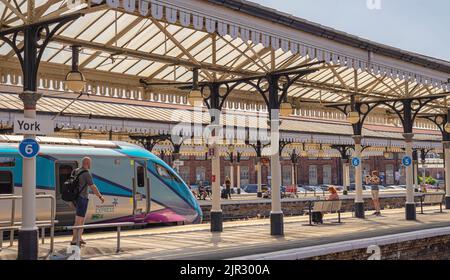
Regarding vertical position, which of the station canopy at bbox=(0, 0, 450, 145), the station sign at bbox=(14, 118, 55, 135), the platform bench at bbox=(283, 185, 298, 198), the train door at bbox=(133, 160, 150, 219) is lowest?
the platform bench at bbox=(283, 185, 298, 198)

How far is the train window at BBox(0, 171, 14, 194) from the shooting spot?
1625 cm

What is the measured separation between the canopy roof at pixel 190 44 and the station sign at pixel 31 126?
1.71 metres

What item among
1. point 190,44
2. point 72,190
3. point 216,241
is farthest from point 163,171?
point 72,190

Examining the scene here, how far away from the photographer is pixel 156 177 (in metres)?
19.9

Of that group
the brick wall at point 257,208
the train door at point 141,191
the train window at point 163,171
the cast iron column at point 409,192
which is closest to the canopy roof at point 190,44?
the cast iron column at point 409,192

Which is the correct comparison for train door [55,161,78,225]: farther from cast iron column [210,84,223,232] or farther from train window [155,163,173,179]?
cast iron column [210,84,223,232]

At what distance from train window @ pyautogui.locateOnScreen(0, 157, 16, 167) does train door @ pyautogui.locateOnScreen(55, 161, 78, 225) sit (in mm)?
1205

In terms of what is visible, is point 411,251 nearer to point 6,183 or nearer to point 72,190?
point 72,190

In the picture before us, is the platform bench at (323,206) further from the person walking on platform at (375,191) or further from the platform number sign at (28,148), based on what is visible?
the platform number sign at (28,148)

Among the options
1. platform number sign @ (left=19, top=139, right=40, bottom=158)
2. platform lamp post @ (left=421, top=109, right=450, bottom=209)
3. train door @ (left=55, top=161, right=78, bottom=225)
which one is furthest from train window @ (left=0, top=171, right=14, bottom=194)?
platform lamp post @ (left=421, top=109, right=450, bottom=209)

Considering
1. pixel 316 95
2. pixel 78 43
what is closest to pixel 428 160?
pixel 316 95

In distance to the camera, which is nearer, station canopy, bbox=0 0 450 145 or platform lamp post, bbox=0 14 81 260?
platform lamp post, bbox=0 14 81 260
